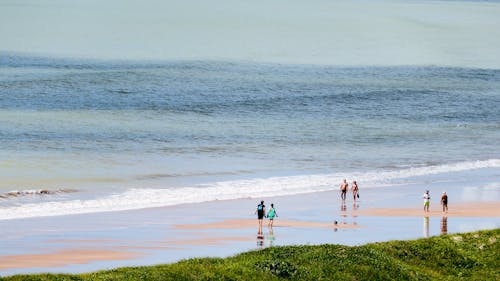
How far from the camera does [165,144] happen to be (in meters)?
67.7

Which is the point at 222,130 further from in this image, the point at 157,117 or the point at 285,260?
the point at 285,260

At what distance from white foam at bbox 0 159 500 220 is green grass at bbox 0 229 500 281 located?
1675 cm

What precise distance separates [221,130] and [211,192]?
28339 millimetres

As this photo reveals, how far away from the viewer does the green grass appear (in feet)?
80.7

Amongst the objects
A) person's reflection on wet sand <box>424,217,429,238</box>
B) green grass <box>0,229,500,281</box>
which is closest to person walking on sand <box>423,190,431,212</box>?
person's reflection on wet sand <box>424,217,429,238</box>

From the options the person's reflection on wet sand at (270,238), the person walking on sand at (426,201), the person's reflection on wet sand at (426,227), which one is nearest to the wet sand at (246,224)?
the person's reflection on wet sand at (270,238)

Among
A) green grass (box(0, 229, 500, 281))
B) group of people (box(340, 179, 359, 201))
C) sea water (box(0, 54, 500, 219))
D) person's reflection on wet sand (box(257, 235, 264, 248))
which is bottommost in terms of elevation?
green grass (box(0, 229, 500, 281))

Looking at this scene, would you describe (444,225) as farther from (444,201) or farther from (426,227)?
(444,201)

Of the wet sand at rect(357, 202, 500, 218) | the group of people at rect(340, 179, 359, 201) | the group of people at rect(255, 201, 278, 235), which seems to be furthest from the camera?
the group of people at rect(340, 179, 359, 201)

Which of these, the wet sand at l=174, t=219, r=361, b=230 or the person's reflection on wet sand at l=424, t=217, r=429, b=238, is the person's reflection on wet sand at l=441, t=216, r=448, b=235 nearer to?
the person's reflection on wet sand at l=424, t=217, r=429, b=238

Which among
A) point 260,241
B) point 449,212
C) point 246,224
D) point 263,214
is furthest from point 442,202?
point 260,241

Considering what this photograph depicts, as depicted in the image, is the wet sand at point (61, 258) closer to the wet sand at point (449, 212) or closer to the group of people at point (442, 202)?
the wet sand at point (449, 212)

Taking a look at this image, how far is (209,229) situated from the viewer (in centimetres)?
3850

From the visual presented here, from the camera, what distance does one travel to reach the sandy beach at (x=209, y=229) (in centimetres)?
3303
